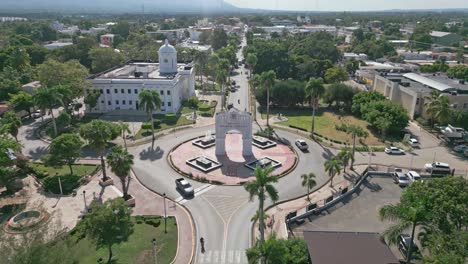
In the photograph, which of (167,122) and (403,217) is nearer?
(403,217)

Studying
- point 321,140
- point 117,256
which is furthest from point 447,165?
point 117,256

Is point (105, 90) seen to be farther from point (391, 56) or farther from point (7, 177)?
point (391, 56)

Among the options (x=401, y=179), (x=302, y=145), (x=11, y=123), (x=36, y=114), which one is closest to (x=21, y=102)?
(x=36, y=114)

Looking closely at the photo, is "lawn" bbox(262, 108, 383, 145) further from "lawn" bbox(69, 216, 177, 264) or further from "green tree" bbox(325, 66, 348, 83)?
"lawn" bbox(69, 216, 177, 264)

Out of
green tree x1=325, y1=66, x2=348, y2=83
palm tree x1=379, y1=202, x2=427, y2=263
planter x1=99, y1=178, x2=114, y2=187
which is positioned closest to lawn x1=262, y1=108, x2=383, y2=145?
green tree x1=325, y1=66, x2=348, y2=83

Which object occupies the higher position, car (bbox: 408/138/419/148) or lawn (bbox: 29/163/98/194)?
car (bbox: 408/138/419/148)

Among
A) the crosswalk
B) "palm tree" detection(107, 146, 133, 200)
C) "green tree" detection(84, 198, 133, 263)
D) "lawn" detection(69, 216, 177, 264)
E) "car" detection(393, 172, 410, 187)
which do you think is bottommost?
the crosswalk

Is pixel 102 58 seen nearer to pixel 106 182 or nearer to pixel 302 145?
pixel 106 182
